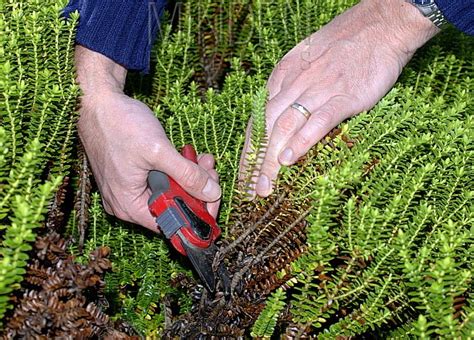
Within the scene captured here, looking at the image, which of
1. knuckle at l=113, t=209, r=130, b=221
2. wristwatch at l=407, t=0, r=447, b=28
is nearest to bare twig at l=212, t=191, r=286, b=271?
knuckle at l=113, t=209, r=130, b=221

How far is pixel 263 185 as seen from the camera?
1660 millimetres

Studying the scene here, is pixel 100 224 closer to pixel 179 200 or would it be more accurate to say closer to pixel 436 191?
pixel 179 200

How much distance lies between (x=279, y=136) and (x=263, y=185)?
185 millimetres

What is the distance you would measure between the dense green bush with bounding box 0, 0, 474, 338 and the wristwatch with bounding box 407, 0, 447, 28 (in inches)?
8.2

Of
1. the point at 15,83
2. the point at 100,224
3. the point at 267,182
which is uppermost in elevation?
the point at 15,83

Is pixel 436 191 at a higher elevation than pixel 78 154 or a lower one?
higher

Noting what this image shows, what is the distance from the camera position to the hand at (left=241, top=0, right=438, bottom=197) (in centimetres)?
176

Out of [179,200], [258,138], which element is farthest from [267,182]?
[179,200]

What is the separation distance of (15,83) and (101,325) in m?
0.61

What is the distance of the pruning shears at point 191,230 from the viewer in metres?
1.63

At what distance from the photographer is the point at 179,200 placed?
67.9 inches

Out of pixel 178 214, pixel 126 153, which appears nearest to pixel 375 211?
pixel 178 214

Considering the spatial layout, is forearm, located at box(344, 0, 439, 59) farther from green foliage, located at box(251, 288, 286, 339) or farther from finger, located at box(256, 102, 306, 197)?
green foliage, located at box(251, 288, 286, 339)

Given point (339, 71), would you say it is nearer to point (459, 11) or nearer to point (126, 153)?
point (459, 11)
